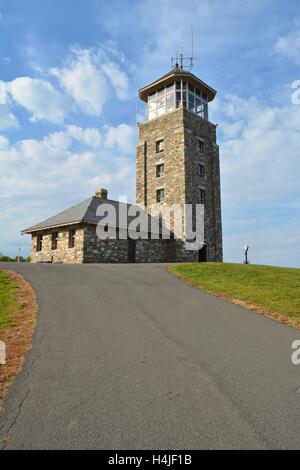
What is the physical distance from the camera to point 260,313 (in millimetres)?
9406

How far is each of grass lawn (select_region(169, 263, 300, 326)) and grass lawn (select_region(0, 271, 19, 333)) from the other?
6833 millimetres

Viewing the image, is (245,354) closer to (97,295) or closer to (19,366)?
(19,366)

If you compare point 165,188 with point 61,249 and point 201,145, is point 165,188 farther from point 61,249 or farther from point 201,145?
point 61,249

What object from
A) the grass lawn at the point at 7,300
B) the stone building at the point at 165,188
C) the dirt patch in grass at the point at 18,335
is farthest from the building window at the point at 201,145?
the dirt patch in grass at the point at 18,335

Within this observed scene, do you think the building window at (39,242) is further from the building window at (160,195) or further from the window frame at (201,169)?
the window frame at (201,169)

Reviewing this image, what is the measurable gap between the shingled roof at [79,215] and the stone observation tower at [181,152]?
384cm

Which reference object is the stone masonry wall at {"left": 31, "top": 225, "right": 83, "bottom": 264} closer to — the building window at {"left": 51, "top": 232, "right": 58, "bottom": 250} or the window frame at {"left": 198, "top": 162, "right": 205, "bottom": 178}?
the building window at {"left": 51, "top": 232, "right": 58, "bottom": 250}

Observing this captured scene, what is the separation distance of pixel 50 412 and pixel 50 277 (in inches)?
426

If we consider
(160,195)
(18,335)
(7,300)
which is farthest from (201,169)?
(18,335)

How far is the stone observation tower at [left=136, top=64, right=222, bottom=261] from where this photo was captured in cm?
3123

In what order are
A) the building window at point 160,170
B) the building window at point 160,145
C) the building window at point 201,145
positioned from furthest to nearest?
the building window at point 201,145 → the building window at point 160,145 → the building window at point 160,170

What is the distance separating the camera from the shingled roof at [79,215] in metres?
24.5
